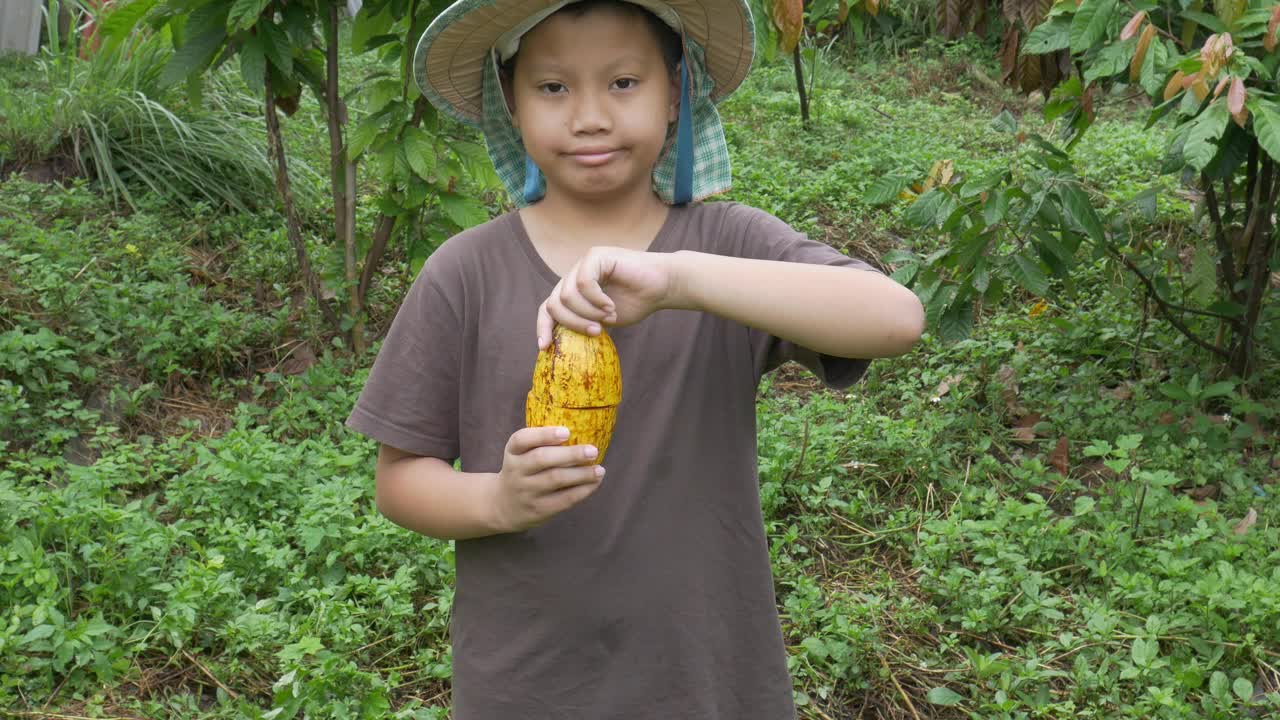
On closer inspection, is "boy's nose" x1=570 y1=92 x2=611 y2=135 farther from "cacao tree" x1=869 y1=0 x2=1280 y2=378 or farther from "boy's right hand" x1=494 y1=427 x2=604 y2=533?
"cacao tree" x1=869 y1=0 x2=1280 y2=378

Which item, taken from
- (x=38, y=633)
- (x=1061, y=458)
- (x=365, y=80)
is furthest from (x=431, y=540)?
(x=1061, y=458)

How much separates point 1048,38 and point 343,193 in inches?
98.7

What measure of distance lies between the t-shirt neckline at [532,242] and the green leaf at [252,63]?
254cm

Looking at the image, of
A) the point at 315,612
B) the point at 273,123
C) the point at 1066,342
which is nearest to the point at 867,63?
the point at 1066,342

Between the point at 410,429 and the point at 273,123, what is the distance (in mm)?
3106

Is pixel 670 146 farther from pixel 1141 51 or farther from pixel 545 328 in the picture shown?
pixel 1141 51

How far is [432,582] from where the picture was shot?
3.23 m

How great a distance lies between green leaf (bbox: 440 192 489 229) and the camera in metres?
4.07

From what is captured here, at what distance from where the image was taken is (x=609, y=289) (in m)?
1.35

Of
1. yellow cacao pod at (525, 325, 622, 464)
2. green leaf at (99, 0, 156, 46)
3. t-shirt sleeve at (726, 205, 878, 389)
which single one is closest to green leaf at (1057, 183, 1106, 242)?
t-shirt sleeve at (726, 205, 878, 389)

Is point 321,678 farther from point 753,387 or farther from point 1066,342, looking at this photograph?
point 1066,342

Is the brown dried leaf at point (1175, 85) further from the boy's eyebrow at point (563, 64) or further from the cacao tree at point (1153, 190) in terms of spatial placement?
the boy's eyebrow at point (563, 64)

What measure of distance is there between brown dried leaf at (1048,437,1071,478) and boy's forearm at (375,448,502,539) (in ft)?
8.80

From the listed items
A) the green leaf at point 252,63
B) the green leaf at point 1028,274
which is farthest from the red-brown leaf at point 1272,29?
the green leaf at point 252,63
